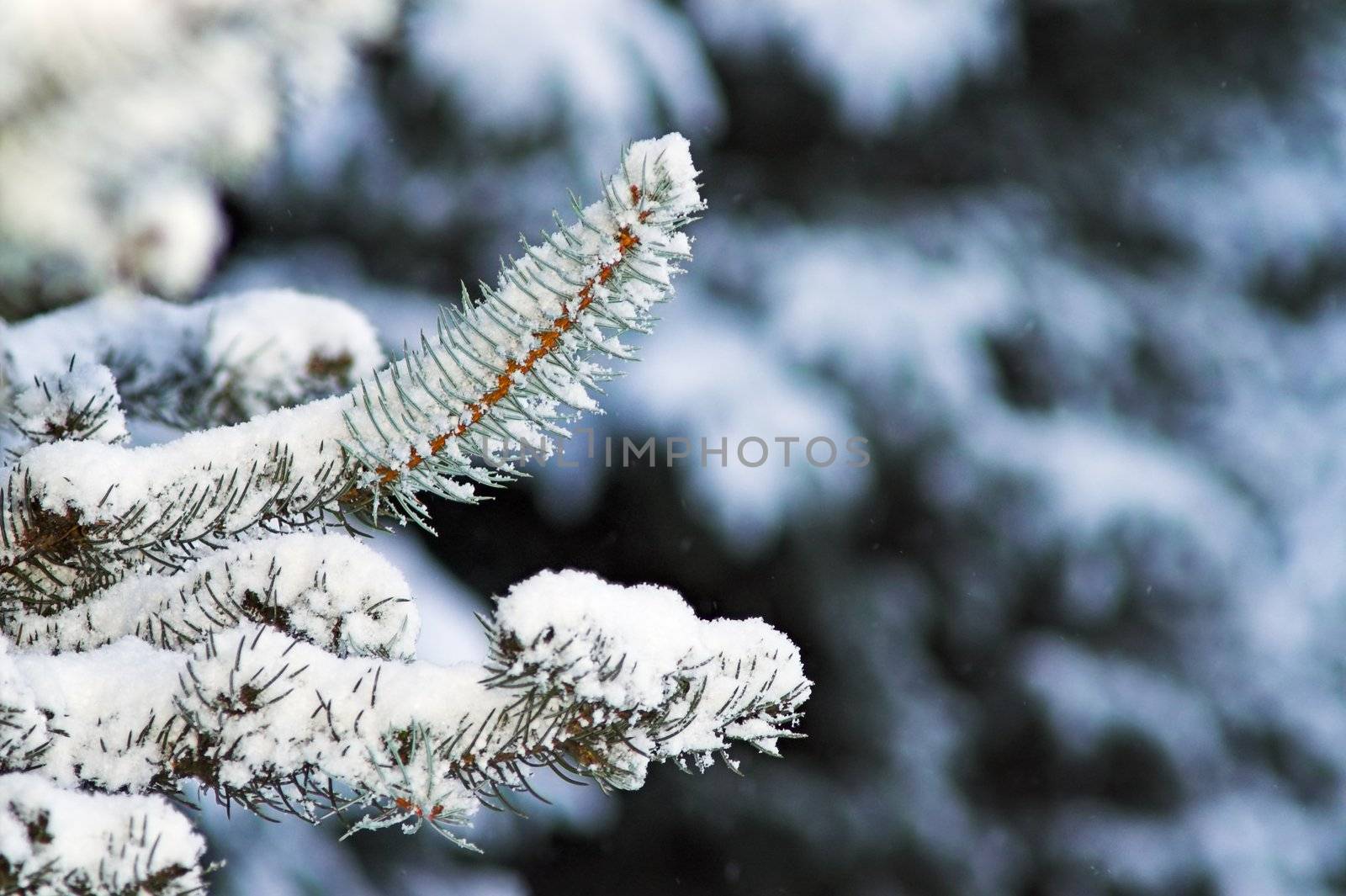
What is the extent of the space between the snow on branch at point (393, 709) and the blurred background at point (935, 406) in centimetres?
117

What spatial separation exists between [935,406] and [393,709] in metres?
1.95

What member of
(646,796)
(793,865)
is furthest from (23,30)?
(793,865)

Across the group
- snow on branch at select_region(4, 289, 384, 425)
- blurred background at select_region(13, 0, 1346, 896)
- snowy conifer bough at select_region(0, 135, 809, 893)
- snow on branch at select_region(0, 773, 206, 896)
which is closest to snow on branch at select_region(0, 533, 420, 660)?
snowy conifer bough at select_region(0, 135, 809, 893)

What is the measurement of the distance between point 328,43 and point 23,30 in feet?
0.61

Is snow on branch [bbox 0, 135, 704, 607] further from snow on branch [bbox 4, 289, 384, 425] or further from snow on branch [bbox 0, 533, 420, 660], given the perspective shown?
snow on branch [bbox 4, 289, 384, 425]

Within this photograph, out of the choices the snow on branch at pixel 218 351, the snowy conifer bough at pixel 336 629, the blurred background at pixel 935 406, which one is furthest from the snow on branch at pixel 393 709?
the blurred background at pixel 935 406

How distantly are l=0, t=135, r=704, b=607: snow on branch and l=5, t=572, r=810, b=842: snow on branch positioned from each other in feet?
0.18

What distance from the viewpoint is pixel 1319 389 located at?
103 inches

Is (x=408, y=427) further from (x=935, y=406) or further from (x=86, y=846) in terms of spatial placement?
(x=935, y=406)

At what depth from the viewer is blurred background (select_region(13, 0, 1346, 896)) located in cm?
189

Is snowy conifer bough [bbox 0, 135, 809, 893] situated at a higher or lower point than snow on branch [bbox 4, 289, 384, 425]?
lower

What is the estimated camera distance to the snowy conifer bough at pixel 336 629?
0.35m

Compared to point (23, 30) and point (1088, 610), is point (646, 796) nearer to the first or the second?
point (1088, 610)

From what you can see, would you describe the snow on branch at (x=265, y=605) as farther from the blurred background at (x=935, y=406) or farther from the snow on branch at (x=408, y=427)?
the blurred background at (x=935, y=406)
